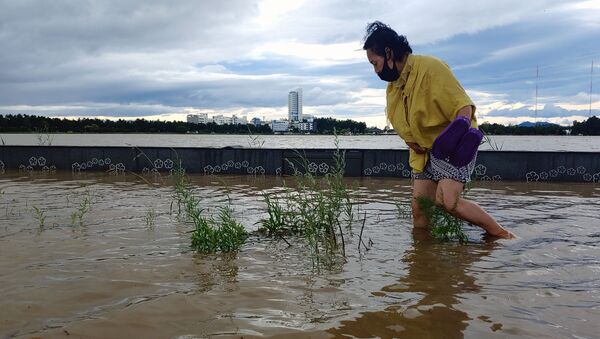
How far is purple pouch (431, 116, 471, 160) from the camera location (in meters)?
4.34

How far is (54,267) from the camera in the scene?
3.78 m

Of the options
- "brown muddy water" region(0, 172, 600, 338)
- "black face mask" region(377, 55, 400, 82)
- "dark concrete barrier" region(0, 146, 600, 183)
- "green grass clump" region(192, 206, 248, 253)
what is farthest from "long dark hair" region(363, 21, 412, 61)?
"dark concrete barrier" region(0, 146, 600, 183)

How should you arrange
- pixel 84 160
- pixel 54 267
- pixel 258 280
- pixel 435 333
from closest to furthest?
pixel 435 333
pixel 258 280
pixel 54 267
pixel 84 160

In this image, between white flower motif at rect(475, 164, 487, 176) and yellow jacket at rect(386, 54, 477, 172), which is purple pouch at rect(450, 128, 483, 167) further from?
white flower motif at rect(475, 164, 487, 176)

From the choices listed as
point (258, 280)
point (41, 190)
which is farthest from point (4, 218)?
point (258, 280)

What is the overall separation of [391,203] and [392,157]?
5888 millimetres

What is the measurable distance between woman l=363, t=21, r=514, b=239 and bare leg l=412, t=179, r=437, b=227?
0.10 m

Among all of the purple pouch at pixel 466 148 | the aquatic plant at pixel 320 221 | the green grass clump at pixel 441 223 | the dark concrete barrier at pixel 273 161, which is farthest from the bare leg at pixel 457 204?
the dark concrete barrier at pixel 273 161

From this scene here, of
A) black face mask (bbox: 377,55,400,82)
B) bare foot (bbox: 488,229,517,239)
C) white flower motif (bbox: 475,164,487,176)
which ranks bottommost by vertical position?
bare foot (bbox: 488,229,517,239)

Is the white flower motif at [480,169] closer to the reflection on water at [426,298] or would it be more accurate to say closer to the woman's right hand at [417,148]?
the woman's right hand at [417,148]

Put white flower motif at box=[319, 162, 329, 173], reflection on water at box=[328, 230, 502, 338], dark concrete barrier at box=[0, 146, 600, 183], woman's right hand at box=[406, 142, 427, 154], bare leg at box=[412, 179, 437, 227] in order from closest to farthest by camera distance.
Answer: reflection on water at box=[328, 230, 502, 338] → woman's right hand at box=[406, 142, 427, 154] → bare leg at box=[412, 179, 437, 227] → dark concrete barrier at box=[0, 146, 600, 183] → white flower motif at box=[319, 162, 329, 173]

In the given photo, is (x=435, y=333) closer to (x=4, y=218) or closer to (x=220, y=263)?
(x=220, y=263)

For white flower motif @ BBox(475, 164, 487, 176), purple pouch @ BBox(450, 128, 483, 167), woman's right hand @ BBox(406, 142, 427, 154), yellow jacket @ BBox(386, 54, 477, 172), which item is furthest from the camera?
white flower motif @ BBox(475, 164, 487, 176)

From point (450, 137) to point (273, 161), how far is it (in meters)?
9.85
